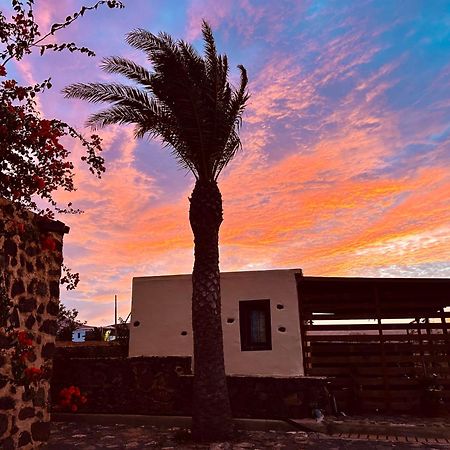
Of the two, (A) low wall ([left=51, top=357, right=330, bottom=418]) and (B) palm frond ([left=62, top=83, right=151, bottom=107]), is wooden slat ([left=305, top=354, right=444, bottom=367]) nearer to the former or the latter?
(A) low wall ([left=51, top=357, right=330, bottom=418])

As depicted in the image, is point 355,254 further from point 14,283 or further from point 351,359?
point 14,283

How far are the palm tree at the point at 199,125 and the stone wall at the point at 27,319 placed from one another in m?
4.04

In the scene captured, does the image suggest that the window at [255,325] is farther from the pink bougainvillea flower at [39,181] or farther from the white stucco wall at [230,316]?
the pink bougainvillea flower at [39,181]

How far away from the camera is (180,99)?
30.5 feet

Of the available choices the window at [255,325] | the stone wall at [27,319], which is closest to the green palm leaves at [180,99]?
the stone wall at [27,319]

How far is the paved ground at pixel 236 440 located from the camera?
816 centimetres

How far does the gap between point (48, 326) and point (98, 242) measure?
7879mm

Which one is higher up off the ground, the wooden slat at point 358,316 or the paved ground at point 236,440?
the wooden slat at point 358,316

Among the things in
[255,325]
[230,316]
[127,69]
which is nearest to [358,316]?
[255,325]

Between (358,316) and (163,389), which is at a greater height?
(358,316)

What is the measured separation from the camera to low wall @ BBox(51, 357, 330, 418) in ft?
33.2

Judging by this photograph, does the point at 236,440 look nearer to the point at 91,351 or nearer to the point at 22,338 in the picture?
the point at 22,338

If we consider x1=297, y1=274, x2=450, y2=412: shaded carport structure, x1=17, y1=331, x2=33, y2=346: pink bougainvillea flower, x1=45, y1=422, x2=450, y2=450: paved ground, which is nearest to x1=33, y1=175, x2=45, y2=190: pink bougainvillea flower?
x1=17, y1=331, x2=33, y2=346: pink bougainvillea flower

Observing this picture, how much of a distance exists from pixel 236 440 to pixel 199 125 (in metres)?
6.51
